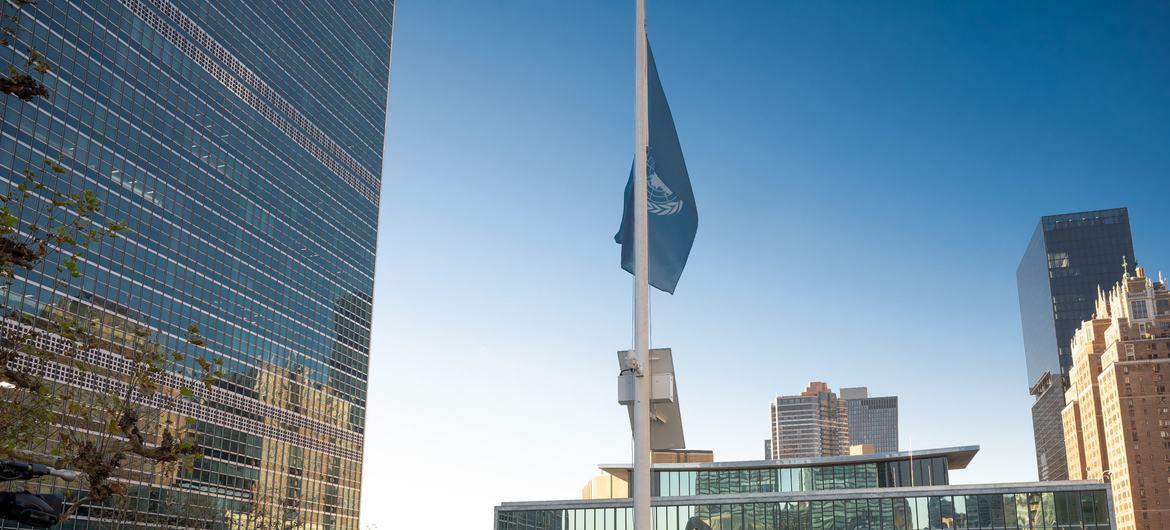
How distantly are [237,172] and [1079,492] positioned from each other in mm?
102698

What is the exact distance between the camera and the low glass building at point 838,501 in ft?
232

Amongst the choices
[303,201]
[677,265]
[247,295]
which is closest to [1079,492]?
[677,265]

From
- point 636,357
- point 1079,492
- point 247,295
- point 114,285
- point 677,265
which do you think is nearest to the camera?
point 636,357

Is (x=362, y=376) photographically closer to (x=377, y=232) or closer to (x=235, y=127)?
(x=377, y=232)

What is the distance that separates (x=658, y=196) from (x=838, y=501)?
66.0 m

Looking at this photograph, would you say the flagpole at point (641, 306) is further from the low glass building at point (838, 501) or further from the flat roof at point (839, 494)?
the flat roof at point (839, 494)

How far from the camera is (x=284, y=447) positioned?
132750 millimetres

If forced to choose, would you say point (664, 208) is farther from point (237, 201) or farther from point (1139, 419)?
point (1139, 419)

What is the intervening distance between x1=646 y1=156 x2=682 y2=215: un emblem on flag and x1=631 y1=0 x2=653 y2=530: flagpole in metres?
0.43

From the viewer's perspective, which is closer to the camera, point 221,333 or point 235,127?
point 221,333

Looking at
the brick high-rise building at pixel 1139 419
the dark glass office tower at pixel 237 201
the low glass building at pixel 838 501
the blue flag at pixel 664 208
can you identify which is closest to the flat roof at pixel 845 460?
the low glass building at pixel 838 501

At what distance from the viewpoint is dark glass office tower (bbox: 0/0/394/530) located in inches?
4023

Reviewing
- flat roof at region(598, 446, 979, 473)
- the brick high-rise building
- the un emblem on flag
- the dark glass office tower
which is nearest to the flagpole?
the un emblem on flag

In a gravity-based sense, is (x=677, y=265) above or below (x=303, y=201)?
below
